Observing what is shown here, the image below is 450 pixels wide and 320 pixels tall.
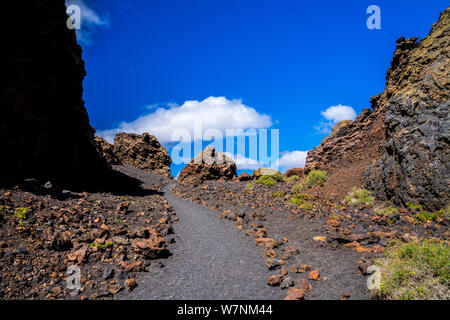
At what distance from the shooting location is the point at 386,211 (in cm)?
1236

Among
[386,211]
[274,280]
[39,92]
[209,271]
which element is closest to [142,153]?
[39,92]

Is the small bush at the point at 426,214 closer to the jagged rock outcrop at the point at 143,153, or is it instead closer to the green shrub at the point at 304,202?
the green shrub at the point at 304,202

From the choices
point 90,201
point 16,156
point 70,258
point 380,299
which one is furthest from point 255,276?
point 16,156

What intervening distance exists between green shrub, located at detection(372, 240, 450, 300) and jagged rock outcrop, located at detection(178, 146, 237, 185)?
25.5 m

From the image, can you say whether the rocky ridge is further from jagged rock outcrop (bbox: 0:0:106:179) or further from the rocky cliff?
the rocky cliff

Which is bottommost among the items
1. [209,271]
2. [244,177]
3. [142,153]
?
[209,271]

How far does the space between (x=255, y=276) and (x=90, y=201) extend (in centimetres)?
1135

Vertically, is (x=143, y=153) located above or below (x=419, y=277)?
above

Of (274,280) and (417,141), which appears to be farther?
(417,141)

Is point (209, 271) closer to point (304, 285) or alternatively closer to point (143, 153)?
point (304, 285)

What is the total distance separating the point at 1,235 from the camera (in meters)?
8.27

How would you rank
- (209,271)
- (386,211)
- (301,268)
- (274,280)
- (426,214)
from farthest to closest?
(386,211) → (426,214) → (209,271) → (301,268) → (274,280)

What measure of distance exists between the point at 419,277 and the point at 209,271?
238 inches

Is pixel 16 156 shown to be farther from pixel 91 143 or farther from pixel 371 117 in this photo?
pixel 371 117
